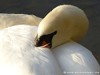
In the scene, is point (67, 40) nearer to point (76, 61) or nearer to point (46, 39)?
point (46, 39)

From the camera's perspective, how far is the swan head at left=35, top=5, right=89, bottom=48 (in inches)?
105

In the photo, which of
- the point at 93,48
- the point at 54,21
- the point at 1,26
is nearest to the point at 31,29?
the point at 54,21

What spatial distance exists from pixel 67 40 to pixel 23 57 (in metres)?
0.53

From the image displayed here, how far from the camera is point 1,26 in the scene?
339 centimetres

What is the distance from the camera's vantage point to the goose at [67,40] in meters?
2.52

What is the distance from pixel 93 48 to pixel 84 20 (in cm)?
116

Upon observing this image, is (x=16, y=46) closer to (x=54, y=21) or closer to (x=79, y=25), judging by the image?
(x=54, y=21)

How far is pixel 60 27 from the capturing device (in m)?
2.80

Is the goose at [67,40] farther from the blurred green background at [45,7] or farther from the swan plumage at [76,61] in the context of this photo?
the blurred green background at [45,7]

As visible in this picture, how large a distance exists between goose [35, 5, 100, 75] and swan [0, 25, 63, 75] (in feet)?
0.22

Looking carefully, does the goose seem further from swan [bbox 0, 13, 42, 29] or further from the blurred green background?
the blurred green background

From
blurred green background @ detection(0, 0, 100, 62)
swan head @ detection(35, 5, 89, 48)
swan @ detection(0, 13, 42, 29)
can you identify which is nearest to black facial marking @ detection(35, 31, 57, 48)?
swan head @ detection(35, 5, 89, 48)

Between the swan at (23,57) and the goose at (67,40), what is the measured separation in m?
0.07

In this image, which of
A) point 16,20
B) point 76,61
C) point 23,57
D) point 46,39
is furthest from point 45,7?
point 23,57
